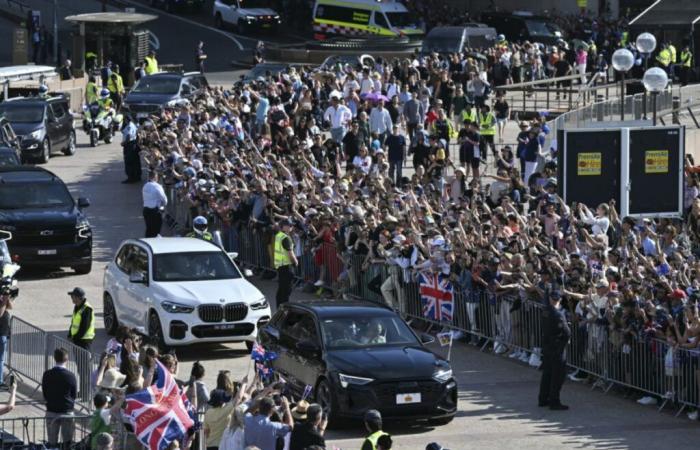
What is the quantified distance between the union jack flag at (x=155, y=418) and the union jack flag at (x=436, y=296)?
344 inches

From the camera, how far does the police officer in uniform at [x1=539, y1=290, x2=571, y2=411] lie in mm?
20062

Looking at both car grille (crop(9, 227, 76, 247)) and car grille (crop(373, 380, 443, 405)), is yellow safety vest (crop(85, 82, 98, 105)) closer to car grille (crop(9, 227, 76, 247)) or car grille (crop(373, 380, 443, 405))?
car grille (crop(9, 227, 76, 247))

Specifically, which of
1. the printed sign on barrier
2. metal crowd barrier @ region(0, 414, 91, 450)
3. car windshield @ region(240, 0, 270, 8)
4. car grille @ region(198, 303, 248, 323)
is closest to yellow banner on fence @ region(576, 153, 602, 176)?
the printed sign on barrier

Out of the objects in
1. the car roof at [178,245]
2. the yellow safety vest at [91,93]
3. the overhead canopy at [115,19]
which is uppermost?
the overhead canopy at [115,19]

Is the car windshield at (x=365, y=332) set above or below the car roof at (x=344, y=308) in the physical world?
below

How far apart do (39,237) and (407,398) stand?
11343 millimetres

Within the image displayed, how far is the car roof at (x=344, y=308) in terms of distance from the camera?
66.0ft

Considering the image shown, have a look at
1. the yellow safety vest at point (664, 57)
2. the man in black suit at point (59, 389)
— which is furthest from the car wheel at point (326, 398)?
the yellow safety vest at point (664, 57)

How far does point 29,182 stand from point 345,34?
36519mm

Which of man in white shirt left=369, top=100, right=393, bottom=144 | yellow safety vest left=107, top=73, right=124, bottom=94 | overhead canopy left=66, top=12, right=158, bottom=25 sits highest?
overhead canopy left=66, top=12, right=158, bottom=25

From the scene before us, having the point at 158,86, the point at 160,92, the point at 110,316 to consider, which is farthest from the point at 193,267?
the point at 158,86

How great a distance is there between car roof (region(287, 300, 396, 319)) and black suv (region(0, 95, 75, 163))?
68.4 feet

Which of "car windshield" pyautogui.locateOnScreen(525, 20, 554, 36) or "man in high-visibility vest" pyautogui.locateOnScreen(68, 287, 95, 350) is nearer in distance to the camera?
"man in high-visibility vest" pyautogui.locateOnScreen(68, 287, 95, 350)

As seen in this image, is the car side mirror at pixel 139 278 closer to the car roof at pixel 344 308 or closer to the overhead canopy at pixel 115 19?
the car roof at pixel 344 308
